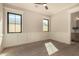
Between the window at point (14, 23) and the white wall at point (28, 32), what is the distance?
204 mm

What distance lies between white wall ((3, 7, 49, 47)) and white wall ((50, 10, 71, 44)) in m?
0.78

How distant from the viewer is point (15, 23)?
4.92 metres

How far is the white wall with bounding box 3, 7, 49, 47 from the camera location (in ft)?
14.5

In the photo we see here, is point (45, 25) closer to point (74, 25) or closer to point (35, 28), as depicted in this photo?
point (35, 28)

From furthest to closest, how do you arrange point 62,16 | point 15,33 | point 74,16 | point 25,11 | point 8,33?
point 74,16 < point 62,16 < point 25,11 < point 15,33 < point 8,33

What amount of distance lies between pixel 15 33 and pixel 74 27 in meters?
4.75

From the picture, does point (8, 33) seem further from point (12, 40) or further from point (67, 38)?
point (67, 38)

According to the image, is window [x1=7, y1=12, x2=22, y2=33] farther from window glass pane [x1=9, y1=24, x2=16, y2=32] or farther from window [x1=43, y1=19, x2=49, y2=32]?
window [x1=43, y1=19, x2=49, y2=32]

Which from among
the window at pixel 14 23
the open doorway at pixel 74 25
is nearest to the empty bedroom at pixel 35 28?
the window at pixel 14 23

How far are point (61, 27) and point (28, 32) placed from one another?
7.55 ft

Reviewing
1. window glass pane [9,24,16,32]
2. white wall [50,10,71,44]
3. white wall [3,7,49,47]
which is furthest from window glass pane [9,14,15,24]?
white wall [50,10,71,44]

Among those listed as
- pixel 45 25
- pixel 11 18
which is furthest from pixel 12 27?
pixel 45 25

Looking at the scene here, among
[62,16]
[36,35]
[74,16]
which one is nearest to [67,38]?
[62,16]

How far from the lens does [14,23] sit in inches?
192
